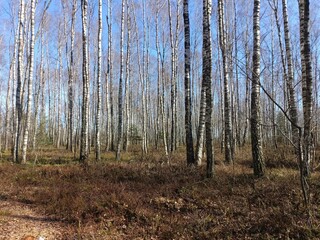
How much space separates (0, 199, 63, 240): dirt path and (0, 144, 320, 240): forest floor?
A: 2 cm

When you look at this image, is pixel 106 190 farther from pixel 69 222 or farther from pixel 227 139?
pixel 227 139

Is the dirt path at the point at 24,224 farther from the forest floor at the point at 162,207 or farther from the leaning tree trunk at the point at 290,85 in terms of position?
the leaning tree trunk at the point at 290,85

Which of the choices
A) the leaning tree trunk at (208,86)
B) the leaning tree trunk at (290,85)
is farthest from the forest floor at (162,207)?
the leaning tree trunk at (290,85)

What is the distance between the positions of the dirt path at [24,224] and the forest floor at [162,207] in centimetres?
2

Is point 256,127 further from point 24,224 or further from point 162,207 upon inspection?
point 24,224

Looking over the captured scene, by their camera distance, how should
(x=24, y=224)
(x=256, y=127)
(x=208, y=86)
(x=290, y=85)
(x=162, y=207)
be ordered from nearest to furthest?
(x=24, y=224) → (x=162, y=207) → (x=256, y=127) → (x=208, y=86) → (x=290, y=85)

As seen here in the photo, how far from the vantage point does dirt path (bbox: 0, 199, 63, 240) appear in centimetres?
528

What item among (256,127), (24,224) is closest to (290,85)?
(256,127)

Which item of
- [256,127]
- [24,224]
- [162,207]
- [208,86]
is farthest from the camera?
[208,86]

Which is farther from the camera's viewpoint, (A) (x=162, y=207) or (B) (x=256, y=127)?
(B) (x=256, y=127)

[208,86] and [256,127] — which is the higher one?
[208,86]

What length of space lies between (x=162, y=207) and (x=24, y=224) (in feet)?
9.95

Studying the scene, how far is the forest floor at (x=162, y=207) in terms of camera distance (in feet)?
16.8

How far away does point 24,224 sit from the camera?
5816 mm
